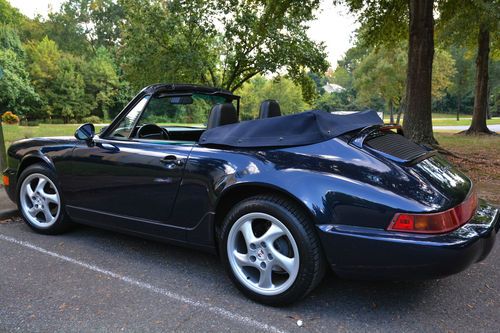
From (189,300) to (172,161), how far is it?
1.02m

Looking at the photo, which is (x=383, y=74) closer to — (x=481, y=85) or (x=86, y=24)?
(x=481, y=85)

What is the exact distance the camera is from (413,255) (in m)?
2.19

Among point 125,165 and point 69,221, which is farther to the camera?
point 69,221

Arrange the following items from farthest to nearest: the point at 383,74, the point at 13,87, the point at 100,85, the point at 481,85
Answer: the point at 100,85 → the point at 383,74 → the point at 13,87 → the point at 481,85

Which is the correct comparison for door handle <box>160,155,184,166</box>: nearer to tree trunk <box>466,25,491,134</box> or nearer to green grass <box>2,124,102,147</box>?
green grass <box>2,124,102,147</box>

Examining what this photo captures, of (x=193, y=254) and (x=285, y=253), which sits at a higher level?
(x=285, y=253)

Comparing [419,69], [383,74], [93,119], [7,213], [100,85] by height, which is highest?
[100,85]

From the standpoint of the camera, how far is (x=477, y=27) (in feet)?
49.3

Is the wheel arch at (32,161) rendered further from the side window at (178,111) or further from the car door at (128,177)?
the side window at (178,111)

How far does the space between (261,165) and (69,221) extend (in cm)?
230

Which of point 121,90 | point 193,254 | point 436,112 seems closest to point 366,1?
point 193,254

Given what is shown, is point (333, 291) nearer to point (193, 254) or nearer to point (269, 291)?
point (269, 291)

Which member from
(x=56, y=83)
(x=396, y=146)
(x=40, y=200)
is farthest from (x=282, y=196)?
(x=56, y=83)

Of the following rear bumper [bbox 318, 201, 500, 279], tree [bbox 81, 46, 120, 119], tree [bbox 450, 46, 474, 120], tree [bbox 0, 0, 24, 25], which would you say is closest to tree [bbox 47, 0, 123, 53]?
tree [bbox 0, 0, 24, 25]
